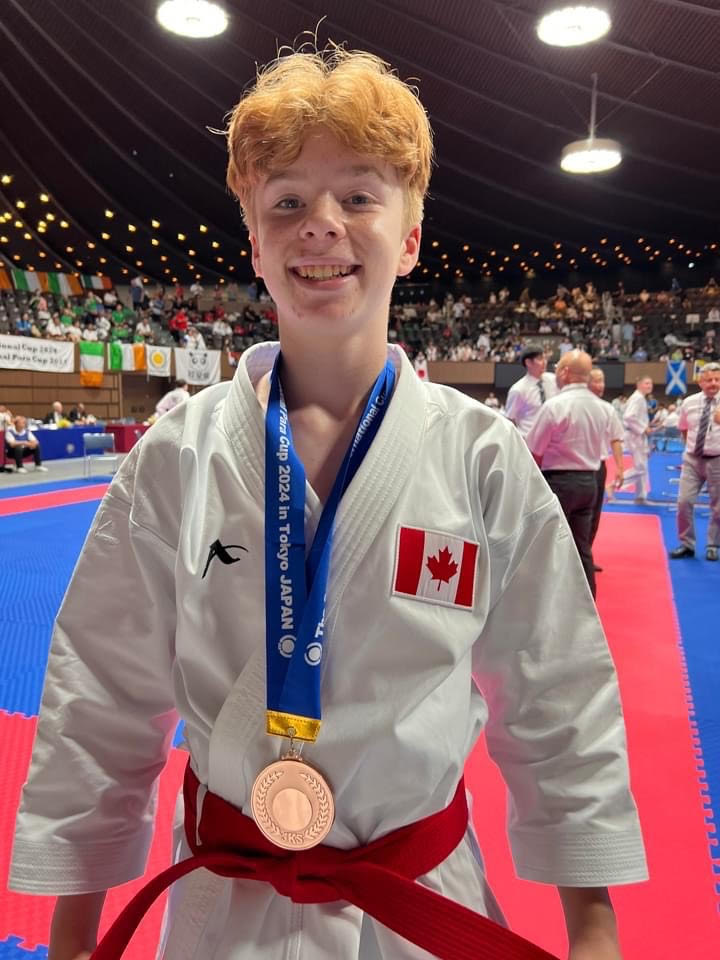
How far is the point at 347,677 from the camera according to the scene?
87 cm

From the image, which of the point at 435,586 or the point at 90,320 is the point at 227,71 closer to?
the point at 90,320

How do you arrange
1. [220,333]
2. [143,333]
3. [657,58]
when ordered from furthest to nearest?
[220,333]
[143,333]
[657,58]

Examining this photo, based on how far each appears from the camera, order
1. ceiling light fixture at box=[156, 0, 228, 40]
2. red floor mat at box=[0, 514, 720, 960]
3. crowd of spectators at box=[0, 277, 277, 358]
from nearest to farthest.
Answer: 1. red floor mat at box=[0, 514, 720, 960]
2. ceiling light fixture at box=[156, 0, 228, 40]
3. crowd of spectators at box=[0, 277, 277, 358]

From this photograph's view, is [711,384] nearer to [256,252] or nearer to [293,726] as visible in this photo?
[256,252]

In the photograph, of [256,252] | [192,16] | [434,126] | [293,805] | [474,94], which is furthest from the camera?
[434,126]

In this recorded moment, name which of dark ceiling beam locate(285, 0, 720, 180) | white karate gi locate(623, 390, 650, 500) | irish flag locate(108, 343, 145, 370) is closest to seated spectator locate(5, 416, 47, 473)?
irish flag locate(108, 343, 145, 370)

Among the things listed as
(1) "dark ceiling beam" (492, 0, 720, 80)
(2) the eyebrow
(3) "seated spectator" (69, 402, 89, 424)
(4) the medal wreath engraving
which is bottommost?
(3) "seated spectator" (69, 402, 89, 424)

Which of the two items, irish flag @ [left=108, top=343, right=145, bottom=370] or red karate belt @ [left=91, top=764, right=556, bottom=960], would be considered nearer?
red karate belt @ [left=91, top=764, right=556, bottom=960]

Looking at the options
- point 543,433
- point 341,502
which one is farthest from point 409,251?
point 543,433

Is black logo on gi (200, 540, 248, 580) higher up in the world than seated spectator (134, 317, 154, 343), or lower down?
lower down

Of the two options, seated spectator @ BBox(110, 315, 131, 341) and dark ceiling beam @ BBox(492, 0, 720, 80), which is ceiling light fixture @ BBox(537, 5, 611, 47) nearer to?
dark ceiling beam @ BBox(492, 0, 720, 80)

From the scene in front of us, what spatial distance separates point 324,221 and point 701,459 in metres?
6.74

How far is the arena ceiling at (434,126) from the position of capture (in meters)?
14.3

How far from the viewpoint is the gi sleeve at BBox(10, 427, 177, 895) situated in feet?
3.10
